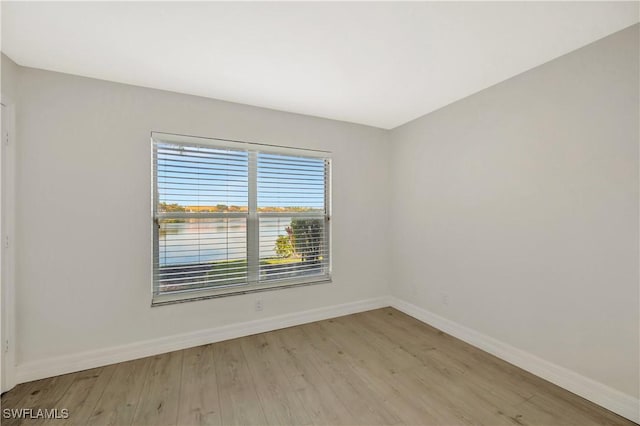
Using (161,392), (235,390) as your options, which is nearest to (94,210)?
(161,392)

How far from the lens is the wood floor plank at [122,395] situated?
1.76 meters

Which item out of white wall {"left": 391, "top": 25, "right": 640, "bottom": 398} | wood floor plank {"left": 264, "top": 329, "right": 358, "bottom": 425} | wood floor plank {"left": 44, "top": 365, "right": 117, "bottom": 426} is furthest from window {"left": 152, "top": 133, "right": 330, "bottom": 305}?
white wall {"left": 391, "top": 25, "right": 640, "bottom": 398}

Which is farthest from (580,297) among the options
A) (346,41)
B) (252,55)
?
(252,55)

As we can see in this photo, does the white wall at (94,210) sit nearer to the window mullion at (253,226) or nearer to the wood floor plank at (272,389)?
the window mullion at (253,226)

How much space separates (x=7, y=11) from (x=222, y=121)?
4.94ft

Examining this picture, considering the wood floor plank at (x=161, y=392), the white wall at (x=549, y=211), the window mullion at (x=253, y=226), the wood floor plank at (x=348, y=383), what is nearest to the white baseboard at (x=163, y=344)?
the wood floor plank at (x=161, y=392)

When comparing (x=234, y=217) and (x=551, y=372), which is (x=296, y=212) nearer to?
(x=234, y=217)

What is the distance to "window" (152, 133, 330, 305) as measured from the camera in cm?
264

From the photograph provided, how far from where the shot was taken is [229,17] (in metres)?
1.64

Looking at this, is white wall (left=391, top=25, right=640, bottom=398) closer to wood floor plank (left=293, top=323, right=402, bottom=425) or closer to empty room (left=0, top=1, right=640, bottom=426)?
empty room (left=0, top=1, right=640, bottom=426)

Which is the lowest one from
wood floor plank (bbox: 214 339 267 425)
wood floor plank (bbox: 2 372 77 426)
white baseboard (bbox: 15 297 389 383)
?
wood floor plank (bbox: 214 339 267 425)

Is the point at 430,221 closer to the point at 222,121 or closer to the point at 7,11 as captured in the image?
the point at 222,121

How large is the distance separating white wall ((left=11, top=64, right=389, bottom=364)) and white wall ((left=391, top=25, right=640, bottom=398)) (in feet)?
7.16

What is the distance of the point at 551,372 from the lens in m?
2.12
